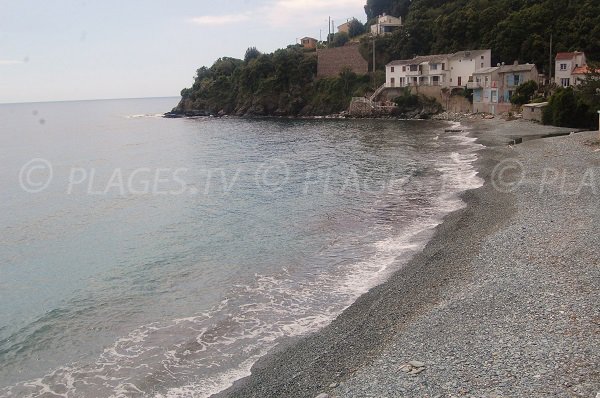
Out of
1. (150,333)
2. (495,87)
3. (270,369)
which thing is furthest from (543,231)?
(495,87)

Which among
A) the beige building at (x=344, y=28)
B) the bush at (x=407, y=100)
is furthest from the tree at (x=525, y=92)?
the beige building at (x=344, y=28)

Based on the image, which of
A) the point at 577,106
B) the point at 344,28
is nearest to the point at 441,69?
the point at 577,106

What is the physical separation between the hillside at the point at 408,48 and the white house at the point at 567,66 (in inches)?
242

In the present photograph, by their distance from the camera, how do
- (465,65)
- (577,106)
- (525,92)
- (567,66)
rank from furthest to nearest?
(465,65) < (567,66) < (525,92) < (577,106)

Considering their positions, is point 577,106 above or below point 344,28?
below

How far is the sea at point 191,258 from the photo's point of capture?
520 inches

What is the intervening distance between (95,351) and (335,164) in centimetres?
3358

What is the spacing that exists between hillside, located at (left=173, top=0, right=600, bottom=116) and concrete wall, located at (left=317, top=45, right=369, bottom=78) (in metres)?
1.59

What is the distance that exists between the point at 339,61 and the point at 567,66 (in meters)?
49.5

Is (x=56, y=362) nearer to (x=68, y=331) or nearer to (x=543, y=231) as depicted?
(x=68, y=331)

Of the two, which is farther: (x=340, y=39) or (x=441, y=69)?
(x=340, y=39)

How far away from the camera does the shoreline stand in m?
11.0

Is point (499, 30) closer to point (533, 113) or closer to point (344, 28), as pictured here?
point (533, 113)

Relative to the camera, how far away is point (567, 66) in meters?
68.5
